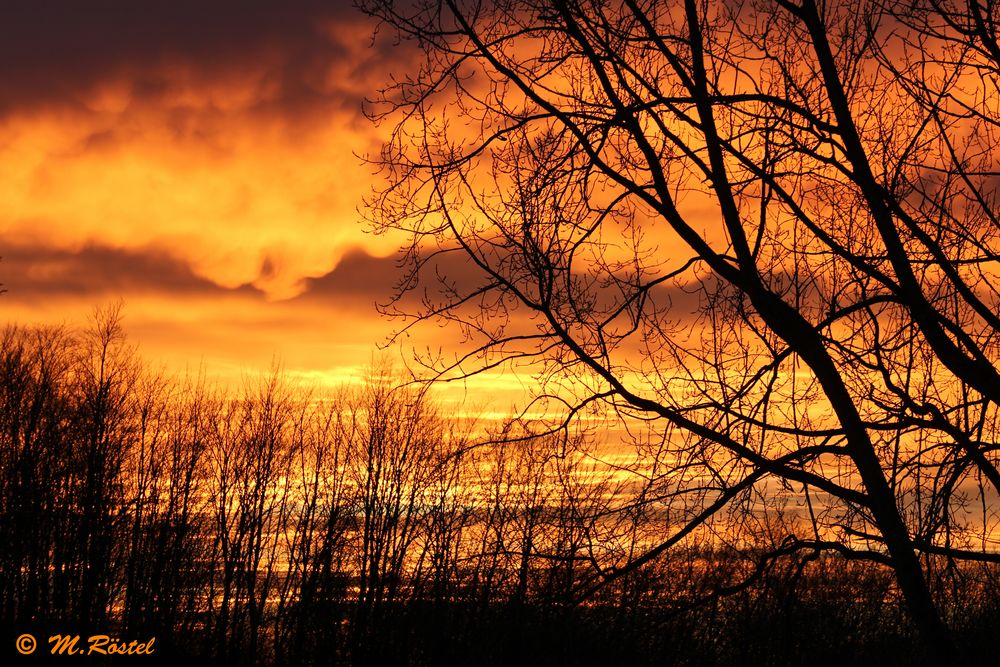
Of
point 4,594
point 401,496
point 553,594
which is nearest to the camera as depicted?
point 553,594

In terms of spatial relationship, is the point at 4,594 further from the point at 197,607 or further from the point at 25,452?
the point at 197,607

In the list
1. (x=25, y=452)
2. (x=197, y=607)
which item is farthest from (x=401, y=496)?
(x=25, y=452)

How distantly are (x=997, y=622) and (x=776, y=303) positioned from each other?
411 centimetres

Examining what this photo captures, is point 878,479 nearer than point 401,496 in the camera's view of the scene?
Yes

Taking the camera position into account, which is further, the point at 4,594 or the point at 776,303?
the point at 4,594

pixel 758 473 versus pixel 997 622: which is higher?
pixel 758 473

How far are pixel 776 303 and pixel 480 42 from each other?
8.82 ft

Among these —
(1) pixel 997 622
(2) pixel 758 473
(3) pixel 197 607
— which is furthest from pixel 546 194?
(3) pixel 197 607

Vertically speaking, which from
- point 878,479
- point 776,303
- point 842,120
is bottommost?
point 878,479

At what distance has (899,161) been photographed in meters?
6.14

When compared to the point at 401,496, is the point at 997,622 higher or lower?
lower

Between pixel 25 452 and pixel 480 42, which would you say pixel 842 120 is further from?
pixel 25 452

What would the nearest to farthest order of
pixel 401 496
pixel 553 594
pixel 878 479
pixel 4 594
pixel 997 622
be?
pixel 878 479, pixel 553 594, pixel 997 622, pixel 4 594, pixel 401 496

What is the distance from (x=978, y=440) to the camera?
585cm
